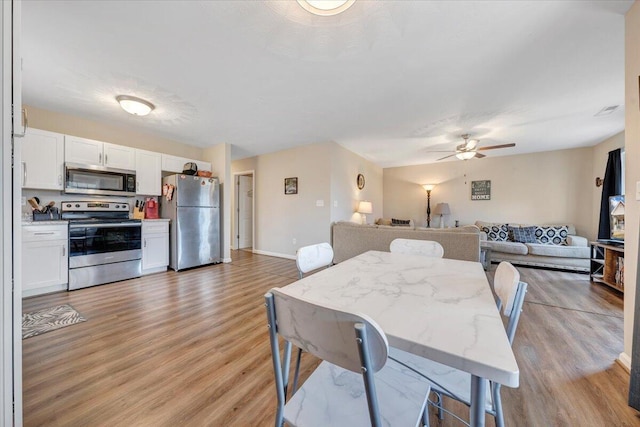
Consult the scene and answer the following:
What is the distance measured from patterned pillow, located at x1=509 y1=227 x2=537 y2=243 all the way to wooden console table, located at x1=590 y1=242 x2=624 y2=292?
1118 mm

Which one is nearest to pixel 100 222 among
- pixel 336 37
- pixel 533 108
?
pixel 336 37

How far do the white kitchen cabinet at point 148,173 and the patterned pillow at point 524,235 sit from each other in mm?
6924

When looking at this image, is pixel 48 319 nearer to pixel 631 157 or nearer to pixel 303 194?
pixel 303 194

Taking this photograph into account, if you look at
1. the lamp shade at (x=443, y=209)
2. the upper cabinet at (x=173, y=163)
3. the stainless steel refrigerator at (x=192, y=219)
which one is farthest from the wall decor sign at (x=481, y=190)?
the upper cabinet at (x=173, y=163)

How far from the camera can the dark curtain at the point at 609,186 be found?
3961 mm

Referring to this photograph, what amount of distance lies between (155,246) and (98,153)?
1551 mm

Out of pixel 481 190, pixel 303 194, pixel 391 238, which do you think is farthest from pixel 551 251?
pixel 303 194

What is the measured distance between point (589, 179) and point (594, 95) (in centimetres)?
333

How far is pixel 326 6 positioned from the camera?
1475 millimetres

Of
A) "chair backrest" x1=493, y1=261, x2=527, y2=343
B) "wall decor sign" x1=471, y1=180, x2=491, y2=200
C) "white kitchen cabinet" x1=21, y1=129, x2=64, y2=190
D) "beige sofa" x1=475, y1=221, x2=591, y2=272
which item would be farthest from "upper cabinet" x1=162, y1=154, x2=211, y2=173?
"wall decor sign" x1=471, y1=180, x2=491, y2=200

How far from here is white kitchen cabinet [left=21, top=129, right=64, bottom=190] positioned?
2797 millimetres

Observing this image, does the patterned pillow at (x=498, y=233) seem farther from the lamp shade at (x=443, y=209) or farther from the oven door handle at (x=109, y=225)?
the oven door handle at (x=109, y=225)

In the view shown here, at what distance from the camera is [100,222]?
314cm

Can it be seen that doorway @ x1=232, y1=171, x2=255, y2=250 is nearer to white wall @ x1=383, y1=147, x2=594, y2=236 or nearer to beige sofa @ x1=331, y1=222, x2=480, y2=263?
beige sofa @ x1=331, y1=222, x2=480, y2=263
